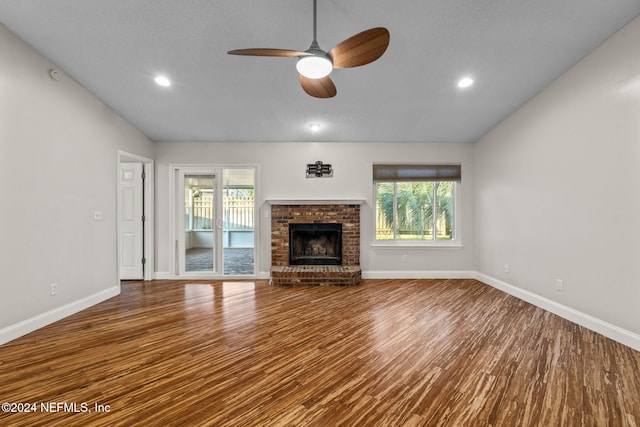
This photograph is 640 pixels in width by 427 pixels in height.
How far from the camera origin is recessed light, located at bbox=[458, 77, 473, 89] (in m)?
3.01

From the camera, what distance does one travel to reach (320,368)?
192 centimetres

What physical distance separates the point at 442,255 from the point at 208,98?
14.8ft

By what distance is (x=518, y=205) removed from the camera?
11.9ft

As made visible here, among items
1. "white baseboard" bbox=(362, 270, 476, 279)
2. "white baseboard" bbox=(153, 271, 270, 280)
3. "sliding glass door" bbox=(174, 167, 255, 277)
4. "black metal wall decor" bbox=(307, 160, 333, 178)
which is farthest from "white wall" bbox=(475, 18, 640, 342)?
"sliding glass door" bbox=(174, 167, 255, 277)

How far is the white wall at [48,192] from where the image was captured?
7.82 ft

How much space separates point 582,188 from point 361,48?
2.77 meters

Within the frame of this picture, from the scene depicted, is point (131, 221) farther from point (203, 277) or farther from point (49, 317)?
point (49, 317)

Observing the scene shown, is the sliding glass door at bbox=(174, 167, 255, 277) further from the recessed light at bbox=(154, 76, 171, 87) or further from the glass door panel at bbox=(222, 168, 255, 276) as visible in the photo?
the recessed light at bbox=(154, 76, 171, 87)

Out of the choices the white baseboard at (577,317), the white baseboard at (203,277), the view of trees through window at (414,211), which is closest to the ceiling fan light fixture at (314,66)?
the view of trees through window at (414,211)

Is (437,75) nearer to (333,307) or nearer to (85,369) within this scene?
(333,307)

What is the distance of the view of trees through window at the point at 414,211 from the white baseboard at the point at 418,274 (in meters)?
0.63

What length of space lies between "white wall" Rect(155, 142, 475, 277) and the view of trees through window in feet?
0.82

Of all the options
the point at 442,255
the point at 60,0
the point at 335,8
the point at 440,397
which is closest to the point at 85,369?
the point at 440,397

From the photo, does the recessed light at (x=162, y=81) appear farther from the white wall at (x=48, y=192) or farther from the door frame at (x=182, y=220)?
the door frame at (x=182, y=220)
